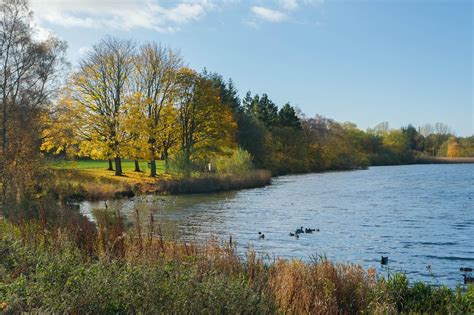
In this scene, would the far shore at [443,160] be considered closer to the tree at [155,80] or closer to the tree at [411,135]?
the tree at [411,135]

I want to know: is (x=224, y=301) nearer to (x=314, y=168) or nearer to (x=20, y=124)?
(x=20, y=124)

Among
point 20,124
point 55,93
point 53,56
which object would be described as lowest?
point 20,124

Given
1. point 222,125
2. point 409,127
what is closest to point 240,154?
point 222,125

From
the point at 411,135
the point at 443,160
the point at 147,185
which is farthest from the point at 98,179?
the point at 411,135

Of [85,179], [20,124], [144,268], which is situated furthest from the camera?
[85,179]

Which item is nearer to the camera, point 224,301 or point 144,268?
point 224,301

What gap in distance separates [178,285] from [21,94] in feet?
87.6

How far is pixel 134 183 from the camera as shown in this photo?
140 ft

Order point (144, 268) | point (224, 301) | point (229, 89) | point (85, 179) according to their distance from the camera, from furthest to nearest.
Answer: point (229, 89) < point (85, 179) < point (144, 268) < point (224, 301)

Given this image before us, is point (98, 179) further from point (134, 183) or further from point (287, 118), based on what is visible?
point (287, 118)

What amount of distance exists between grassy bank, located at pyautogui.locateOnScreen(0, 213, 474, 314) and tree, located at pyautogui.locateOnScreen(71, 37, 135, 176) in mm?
35815

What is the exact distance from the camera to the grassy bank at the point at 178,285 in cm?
723

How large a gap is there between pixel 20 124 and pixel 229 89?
184 feet

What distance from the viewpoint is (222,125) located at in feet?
176
